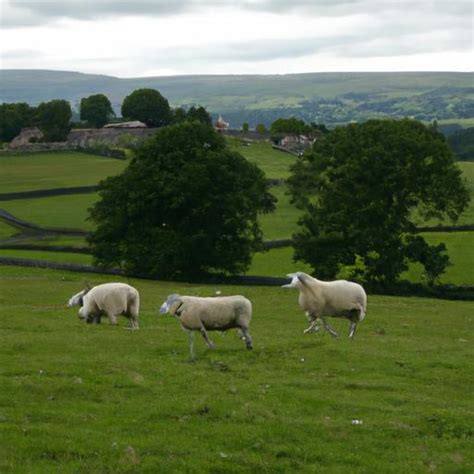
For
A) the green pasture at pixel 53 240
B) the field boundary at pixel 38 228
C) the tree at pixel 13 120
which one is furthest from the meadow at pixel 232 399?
the tree at pixel 13 120

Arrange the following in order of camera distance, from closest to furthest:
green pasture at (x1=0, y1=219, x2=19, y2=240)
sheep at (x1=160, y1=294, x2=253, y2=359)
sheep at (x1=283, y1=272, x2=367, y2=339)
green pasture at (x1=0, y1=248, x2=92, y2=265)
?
1. sheep at (x1=160, y1=294, x2=253, y2=359)
2. sheep at (x1=283, y1=272, x2=367, y2=339)
3. green pasture at (x1=0, y1=248, x2=92, y2=265)
4. green pasture at (x1=0, y1=219, x2=19, y2=240)

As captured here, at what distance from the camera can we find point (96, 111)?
177875 millimetres

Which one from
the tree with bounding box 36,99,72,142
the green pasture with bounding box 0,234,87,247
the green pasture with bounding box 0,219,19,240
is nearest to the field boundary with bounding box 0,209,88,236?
the green pasture with bounding box 0,219,19,240

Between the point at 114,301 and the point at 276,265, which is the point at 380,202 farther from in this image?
the point at 114,301

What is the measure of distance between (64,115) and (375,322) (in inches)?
5359

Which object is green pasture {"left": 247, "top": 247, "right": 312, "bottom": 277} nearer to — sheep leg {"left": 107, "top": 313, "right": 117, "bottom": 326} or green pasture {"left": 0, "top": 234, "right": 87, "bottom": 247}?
green pasture {"left": 0, "top": 234, "right": 87, "bottom": 247}

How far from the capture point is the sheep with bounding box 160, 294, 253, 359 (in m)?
21.0

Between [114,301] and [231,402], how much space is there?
9874 mm

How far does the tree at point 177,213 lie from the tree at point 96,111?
125461mm

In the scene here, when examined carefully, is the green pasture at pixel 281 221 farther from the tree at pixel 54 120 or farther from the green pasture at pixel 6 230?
the tree at pixel 54 120

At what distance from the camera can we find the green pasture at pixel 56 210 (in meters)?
85.4

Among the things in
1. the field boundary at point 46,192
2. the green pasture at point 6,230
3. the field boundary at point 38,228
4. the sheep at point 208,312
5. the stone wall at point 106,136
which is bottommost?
the green pasture at point 6,230

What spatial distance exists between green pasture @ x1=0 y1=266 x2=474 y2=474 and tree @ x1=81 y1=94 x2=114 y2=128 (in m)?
155

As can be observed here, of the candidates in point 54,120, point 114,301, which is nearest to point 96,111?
point 54,120
